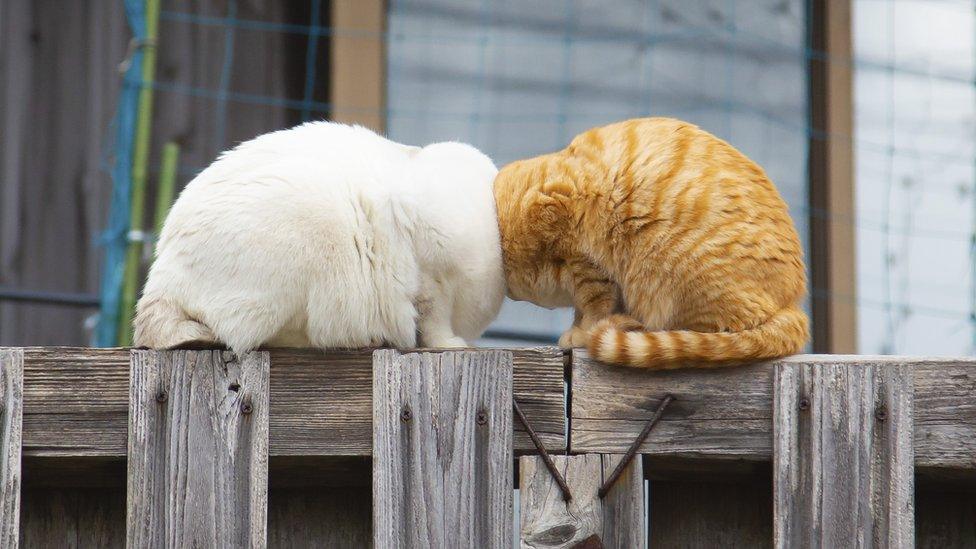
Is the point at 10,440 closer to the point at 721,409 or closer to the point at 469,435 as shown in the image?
the point at 469,435

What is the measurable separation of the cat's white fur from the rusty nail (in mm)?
840

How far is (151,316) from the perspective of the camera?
2043mm

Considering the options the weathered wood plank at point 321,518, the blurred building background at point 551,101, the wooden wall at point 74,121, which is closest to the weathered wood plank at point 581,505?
the weathered wood plank at point 321,518

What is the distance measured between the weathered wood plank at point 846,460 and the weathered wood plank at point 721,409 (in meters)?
0.03

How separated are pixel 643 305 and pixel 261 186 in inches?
Answer: 30.0

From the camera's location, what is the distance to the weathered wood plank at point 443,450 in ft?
5.79

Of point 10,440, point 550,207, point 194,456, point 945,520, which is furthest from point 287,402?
point 945,520

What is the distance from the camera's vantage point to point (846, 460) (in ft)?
5.83

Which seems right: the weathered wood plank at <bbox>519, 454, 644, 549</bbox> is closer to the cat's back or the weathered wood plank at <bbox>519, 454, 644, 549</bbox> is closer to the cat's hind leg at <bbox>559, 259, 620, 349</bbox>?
the cat's hind leg at <bbox>559, 259, 620, 349</bbox>

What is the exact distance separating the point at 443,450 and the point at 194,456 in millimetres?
387

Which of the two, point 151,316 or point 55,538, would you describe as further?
point 151,316

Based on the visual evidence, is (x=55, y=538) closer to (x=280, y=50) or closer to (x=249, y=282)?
(x=249, y=282)

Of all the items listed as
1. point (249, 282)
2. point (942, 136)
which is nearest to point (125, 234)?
point (249, 282)

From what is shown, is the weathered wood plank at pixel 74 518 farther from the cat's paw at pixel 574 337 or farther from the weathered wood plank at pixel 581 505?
the cat's paw at pixel 574 337
